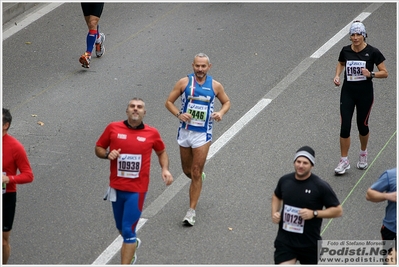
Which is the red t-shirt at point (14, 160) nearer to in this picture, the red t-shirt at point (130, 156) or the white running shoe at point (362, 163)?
the red t-shirt at point (130, 156)

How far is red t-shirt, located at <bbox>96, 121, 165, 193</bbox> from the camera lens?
32.9ft

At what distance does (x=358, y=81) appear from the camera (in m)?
12.4

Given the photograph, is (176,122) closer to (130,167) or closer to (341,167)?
(341,167)

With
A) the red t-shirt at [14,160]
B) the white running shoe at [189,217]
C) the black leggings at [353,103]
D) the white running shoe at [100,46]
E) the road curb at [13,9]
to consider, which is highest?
the road curb at [13,9]

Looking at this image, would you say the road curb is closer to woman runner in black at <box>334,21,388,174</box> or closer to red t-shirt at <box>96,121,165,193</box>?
woman runner in black at <box>334,21,388,174</box>

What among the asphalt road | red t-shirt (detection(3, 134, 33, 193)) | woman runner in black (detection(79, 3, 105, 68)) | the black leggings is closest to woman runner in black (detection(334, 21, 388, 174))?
the black leggings

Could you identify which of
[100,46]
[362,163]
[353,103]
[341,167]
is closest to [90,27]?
[100,46]

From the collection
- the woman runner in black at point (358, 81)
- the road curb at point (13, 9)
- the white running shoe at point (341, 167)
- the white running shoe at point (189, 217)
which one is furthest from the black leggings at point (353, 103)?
the road curb at point (13, 9)

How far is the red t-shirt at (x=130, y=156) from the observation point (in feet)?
32.9

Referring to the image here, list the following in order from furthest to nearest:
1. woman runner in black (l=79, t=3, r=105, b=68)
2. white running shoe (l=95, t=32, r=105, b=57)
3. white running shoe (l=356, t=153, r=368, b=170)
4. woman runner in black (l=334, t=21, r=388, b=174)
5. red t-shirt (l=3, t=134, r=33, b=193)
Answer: white running shoe (l=95, t=32, r=105, b=57) → woman runner in black (l=79, t=3, r=105, b=68) → white running shoe (l=356, t=153, r=368, b=170) → woman runner in black (l=334, t=21, r=388, b=174) → red t-shirt (l=3, t=134, r=33, b=193)

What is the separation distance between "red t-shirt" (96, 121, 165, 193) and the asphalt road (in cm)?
108

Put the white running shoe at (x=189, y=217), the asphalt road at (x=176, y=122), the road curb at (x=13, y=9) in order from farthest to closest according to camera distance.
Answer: the road curb at (x=13, y=9)
the white running shoe at (x=189, y=217)
the asphalt road at (x=176, y=122)

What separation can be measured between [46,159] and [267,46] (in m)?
5.54

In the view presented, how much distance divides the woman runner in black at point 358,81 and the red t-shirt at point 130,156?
138 inches
